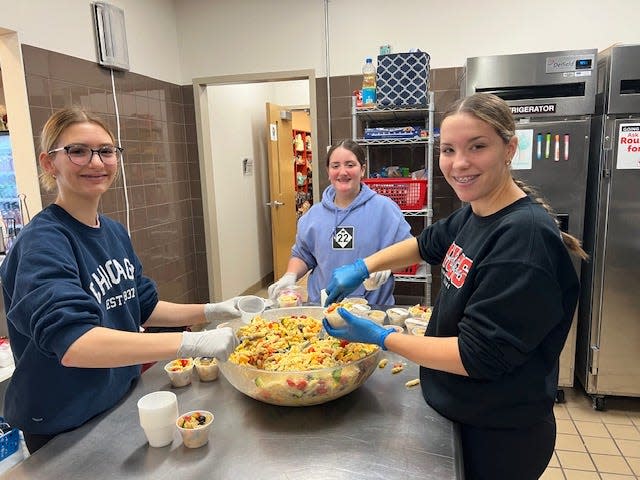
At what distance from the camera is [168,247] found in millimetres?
3885

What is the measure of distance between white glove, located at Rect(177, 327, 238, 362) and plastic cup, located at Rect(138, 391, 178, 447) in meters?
0.12

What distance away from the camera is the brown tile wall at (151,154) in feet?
8.92

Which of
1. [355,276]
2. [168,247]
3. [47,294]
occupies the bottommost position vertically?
[168,247]

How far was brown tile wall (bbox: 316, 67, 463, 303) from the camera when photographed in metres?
3.48

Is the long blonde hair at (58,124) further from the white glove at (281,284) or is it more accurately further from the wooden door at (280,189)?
the wooden door at (280,189)

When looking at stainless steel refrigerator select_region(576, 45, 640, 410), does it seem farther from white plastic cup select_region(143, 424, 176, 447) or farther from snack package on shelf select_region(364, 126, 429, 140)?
white plastic cup select_region(143, 424, 176, 447)

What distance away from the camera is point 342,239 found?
231cm

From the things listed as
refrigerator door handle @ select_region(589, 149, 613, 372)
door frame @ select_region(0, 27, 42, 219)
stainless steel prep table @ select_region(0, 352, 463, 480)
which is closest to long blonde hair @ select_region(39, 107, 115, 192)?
stainless steel prep table @ select_region(0, 352, 463, 480)

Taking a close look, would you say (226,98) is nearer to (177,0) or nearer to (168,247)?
(177,0)

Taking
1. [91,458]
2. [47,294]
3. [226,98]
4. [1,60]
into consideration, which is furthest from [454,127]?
[226,98]

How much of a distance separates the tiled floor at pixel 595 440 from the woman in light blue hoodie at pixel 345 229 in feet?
4.09

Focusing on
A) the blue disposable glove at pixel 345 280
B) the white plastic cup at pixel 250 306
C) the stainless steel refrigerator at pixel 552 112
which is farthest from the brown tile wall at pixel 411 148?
the white plastic cup at pixel 250 306

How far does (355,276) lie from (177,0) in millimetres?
3369

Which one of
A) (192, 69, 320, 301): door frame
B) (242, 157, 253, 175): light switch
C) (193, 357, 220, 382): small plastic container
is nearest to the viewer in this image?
(193, 357, 220, 382): small plastic container
